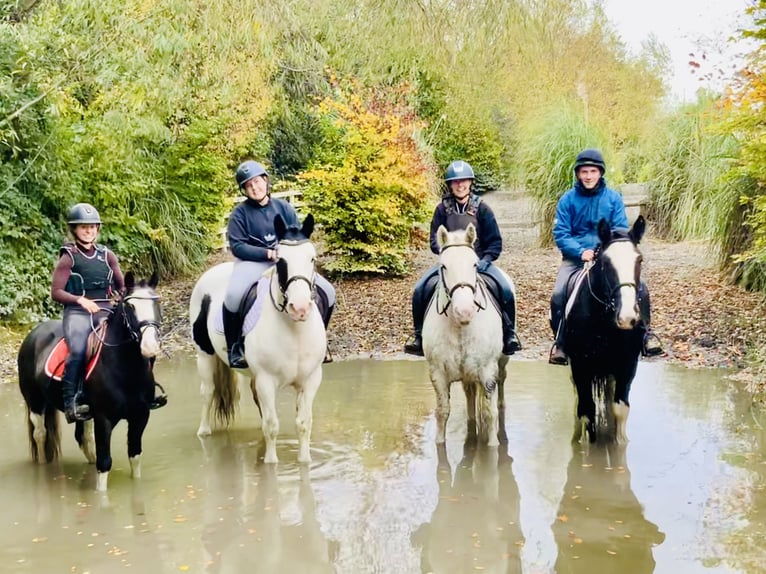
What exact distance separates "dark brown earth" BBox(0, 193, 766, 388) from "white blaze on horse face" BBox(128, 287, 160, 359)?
5.18 m

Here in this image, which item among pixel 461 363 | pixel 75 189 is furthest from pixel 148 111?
pixel 461 363

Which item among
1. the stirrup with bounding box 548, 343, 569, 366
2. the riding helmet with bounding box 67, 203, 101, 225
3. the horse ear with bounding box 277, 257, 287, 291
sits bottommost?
the stirrup with bounding box 548, 343, 569, 366

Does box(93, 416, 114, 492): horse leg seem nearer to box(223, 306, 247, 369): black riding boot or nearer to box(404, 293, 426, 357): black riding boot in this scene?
box(223, 306, 247, 369): black riding boot

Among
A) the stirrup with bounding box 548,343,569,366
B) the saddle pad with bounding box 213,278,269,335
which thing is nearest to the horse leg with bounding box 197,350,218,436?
the saddle pad with bounding box 213,278,269,335

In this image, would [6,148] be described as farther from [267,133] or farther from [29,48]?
[267,133]

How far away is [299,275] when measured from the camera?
564 centimetres

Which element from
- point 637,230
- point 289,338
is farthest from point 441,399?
point 637,230

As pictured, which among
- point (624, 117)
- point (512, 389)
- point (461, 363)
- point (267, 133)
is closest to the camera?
point (461, 363)

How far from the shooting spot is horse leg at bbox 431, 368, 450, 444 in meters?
6.27

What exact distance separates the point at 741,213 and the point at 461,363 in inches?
301

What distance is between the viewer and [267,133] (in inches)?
955

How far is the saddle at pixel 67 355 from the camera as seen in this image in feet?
18.6

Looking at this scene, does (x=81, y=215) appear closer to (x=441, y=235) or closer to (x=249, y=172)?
(x=249, y=172)

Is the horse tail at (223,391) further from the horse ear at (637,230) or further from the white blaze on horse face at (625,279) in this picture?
the horse ear at (637,230)
